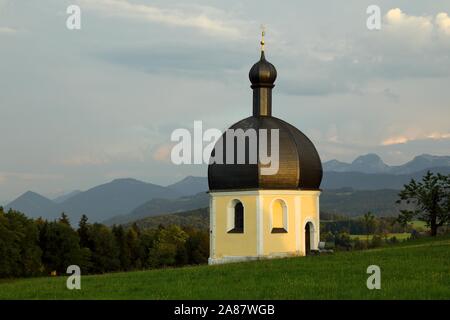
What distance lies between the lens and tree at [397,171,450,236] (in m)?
49.8

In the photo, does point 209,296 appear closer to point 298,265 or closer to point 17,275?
point 298,265

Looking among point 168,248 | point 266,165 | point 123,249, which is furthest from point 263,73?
point 168,248

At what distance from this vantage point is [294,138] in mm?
39188

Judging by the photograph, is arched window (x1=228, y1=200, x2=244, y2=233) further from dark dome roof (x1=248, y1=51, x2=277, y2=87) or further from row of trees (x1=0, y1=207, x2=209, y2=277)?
row of trees (x1=0, y1=207, x2=209, y2=277)

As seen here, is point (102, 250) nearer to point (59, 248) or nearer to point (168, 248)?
point (59, 248)

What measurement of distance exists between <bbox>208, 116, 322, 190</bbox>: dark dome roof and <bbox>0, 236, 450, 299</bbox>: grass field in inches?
363

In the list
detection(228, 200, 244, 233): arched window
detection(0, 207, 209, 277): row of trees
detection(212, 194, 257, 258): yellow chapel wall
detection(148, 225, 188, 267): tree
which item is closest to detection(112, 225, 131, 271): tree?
detection(0, 207, 209, 277): row of trees

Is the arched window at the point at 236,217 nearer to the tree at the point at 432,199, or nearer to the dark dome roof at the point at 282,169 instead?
the dark dome roof at the point at 282,169

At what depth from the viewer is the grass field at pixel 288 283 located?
19.0 m

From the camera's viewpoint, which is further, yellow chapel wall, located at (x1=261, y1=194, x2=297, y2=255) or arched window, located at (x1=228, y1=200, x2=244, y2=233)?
arched window, located at (x1=228, y1=200, x2=244, y2=233)

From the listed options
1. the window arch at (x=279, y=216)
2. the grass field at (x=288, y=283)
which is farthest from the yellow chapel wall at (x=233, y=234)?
the grass field at (x=288, y=283)

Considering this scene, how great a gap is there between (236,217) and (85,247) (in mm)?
42415
